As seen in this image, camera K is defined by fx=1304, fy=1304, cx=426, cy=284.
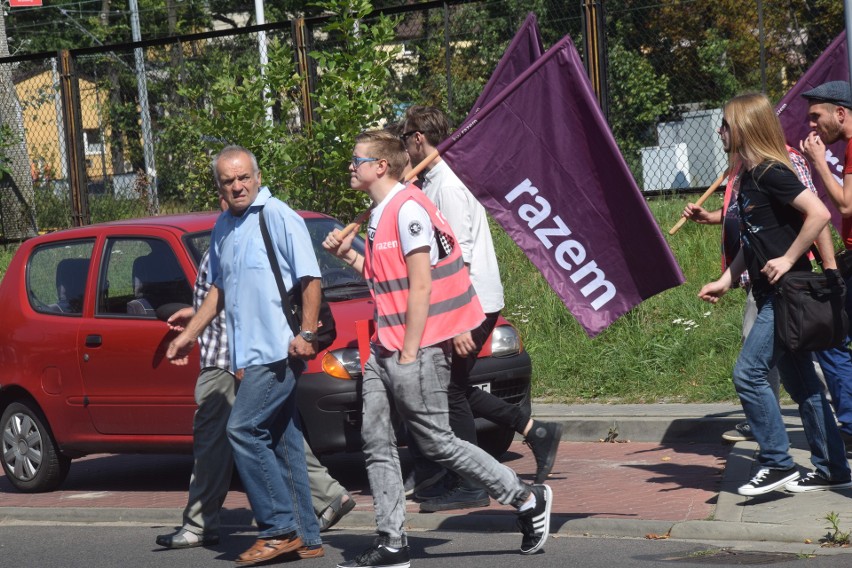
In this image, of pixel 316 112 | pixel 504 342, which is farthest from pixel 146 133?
pixel 504 342

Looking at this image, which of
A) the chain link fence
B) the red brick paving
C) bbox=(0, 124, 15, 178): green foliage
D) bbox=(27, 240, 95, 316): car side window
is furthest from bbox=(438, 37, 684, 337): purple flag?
bbox=(0, 124, 15, 178): green foliage

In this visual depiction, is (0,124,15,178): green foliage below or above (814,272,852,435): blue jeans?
above

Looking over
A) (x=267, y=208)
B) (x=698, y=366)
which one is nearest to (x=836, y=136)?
(x=267, y=208)

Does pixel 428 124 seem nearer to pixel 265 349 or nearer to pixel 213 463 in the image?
pixel 265 349

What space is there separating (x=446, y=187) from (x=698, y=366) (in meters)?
4.26

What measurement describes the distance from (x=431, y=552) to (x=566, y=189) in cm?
188

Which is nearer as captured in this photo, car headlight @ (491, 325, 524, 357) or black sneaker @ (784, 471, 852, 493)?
black sneaker @ (784, 471, 852, 493)

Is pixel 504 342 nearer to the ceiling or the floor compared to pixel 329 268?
nearer to the floor

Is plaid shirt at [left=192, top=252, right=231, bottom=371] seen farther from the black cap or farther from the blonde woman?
the black cap

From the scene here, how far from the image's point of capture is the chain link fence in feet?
43.7

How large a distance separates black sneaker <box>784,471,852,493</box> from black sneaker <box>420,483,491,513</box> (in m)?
1.61

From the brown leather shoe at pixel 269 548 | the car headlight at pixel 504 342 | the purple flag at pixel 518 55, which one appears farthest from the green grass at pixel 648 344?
the brown leather shoe at pixel 269 548

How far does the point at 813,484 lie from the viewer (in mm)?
6488

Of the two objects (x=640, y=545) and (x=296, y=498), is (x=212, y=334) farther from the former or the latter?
(x=640, y=545)
